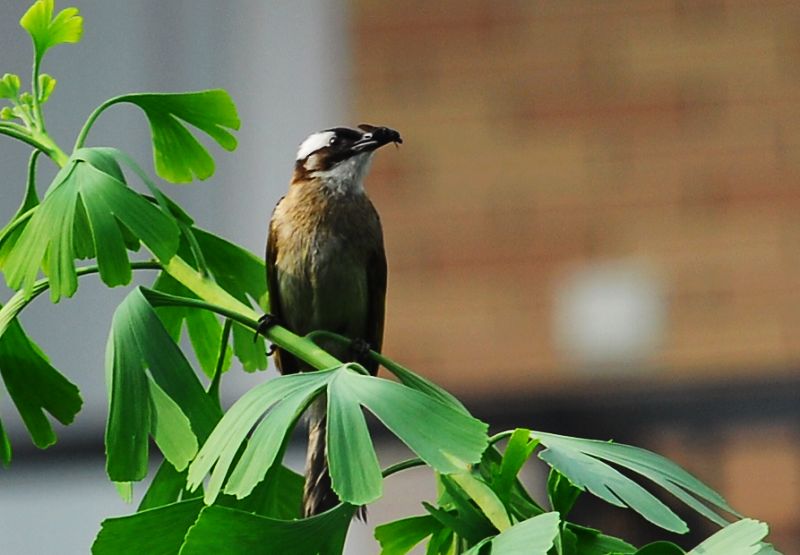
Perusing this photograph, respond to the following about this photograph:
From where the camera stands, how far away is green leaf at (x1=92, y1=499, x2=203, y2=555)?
3.71 feet

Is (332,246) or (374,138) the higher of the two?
(374,138)

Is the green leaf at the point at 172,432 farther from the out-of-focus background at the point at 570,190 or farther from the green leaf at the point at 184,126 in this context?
the out-of-focus background at the point at 570,190

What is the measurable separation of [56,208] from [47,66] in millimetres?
3993

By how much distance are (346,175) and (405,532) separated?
102 centimetres

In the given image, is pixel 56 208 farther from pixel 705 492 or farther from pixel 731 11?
pixel 731 11

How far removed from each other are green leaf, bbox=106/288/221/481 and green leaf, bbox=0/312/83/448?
12 cm

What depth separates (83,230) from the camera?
48.4 inches

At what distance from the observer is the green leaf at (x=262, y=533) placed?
1.08 metres

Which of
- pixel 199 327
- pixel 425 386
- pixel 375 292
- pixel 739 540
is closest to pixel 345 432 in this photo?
pixel 425 386

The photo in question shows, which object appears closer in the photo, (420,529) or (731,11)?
(420,529)

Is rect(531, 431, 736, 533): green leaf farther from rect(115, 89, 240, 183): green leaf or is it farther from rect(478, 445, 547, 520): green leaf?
rect(115, 89, 240, 183): green leaf

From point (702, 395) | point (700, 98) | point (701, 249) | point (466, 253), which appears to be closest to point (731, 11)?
point (700, 98)

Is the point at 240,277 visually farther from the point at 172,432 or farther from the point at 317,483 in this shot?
the point at 172,432

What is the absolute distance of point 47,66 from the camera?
5.08 metres
